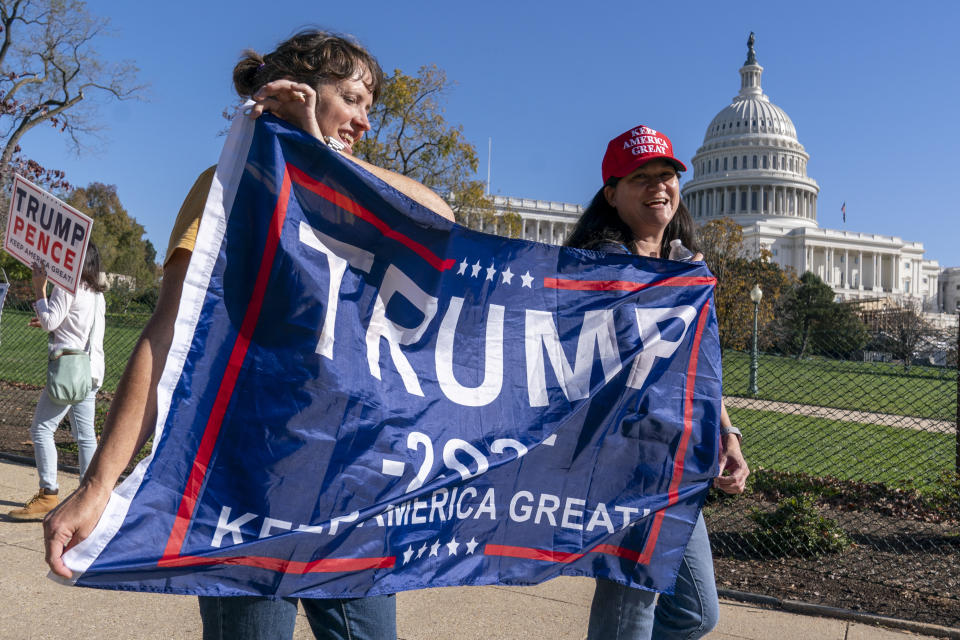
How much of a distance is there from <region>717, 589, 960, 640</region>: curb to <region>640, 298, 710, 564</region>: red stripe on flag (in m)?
2.03

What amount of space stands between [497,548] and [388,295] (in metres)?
0.76

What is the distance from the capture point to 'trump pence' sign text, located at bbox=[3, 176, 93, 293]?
4652 millimetres

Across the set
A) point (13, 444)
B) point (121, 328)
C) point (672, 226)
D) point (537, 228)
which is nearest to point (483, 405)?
point (672, 226)

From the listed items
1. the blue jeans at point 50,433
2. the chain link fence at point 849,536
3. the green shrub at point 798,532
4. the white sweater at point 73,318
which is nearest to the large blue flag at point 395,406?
the chain link fence at point 849,536

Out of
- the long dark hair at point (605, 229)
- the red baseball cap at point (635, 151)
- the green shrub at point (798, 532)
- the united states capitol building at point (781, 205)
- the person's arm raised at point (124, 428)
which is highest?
the united states capitol building at point (781, 205)

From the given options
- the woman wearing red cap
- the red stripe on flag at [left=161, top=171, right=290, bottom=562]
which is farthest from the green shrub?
the red stripe on flag at [left=161, top=171, right=290, bottom=562]

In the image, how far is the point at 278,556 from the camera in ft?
5.79

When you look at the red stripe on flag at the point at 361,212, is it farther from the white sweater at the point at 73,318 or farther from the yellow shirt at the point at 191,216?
the white sweater at the point at 73,318

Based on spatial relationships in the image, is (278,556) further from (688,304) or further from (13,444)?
(13,444)

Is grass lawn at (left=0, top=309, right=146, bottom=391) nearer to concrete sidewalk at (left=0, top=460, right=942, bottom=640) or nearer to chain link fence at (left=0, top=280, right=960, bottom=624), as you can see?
chain link fence at (left=0, top=280, right=960, bottom=624)

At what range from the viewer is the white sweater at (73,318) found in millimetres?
4938

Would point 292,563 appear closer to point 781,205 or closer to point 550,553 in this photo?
point 550,553

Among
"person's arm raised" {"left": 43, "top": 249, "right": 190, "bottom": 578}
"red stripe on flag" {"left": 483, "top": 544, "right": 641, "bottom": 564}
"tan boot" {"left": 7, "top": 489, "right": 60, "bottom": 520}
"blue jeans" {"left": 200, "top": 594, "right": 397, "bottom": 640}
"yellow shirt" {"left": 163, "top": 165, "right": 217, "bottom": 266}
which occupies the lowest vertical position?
"tan boot" {"left": 7, "top": 489, "right": 60, "bottom": 520}

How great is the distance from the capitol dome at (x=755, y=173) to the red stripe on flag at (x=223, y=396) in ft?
325
